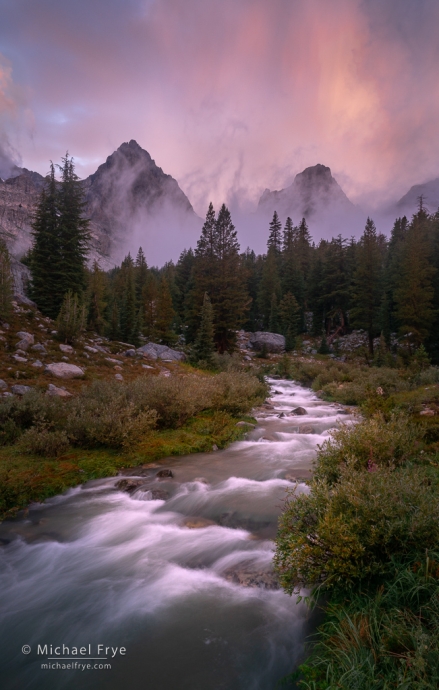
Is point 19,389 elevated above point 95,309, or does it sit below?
below

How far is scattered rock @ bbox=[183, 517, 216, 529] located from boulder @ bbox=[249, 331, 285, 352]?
41.0 metres

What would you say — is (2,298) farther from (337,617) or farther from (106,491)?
(337,617)

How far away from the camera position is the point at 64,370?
16547mm

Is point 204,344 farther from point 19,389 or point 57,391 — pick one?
point 19,389

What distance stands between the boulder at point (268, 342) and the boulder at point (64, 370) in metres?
33.1

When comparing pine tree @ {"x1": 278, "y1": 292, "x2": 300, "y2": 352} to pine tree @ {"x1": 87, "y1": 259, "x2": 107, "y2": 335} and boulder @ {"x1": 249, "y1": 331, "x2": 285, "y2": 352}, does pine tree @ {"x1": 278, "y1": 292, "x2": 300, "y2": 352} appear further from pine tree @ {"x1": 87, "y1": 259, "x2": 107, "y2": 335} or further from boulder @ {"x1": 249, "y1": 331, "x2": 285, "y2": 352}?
pine tree @ {"x1": 87, "y1": 259, "x2": 107, "y2": 335}

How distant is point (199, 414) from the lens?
14.2m

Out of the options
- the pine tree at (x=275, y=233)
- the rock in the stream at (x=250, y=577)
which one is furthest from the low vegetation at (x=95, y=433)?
the pine tree at (x=275, y=233)

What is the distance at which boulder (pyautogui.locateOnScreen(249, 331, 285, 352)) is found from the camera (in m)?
48.7

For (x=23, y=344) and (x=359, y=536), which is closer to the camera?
(x=359, y=536)

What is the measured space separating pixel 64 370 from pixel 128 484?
9.61 metres

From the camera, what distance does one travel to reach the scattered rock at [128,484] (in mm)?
8477

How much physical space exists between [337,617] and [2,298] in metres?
21.6

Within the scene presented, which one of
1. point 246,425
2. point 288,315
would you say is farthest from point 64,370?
point 288,315
